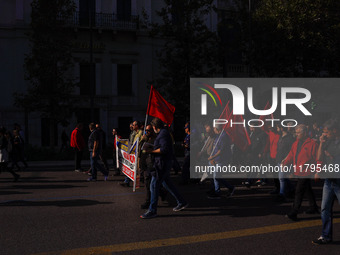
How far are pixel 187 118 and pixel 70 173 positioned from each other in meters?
11.8

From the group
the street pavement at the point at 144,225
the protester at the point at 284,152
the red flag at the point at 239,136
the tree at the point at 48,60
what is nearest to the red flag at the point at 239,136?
the red flag at the point at 239,136

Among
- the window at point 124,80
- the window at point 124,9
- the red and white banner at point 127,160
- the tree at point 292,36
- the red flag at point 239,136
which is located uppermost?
the window at point 124,9

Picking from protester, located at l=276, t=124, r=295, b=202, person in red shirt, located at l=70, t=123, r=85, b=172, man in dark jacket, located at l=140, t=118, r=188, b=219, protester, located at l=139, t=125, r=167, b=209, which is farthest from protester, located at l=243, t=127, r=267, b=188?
person in red shirt, located at l=70, t=123, r=85, b=172

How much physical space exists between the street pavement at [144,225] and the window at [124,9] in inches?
799

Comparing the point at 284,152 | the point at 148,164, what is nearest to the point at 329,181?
the point at 284,152

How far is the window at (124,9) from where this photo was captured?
28.2 metres

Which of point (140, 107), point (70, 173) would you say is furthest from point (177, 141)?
point (70, 173)

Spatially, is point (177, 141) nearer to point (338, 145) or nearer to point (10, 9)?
point (10, 9)

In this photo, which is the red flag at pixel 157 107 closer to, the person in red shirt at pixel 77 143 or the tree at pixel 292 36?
the person in red shirt at pixel 77 143

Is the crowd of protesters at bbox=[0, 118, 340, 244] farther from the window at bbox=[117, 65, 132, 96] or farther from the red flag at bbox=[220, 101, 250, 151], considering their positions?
the window at bbox=[117, 65, 132, 96]

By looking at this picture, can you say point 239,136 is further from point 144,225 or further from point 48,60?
point 48,60

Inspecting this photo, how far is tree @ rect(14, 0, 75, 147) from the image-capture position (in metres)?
21.3

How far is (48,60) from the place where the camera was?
21.2m

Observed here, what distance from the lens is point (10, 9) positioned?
26.5 meters
